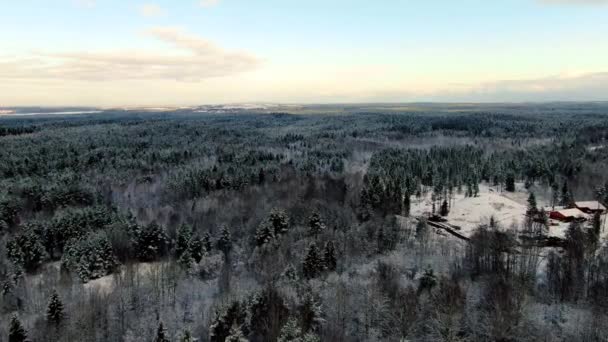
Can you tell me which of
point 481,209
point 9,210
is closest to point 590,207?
point 481,209

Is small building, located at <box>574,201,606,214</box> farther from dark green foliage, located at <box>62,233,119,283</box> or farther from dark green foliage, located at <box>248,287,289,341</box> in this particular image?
dark green foliage, located at <box>62,233,119,283</box>

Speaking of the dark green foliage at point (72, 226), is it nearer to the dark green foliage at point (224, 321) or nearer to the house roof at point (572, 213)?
the dark green foliage at point (224, 321)

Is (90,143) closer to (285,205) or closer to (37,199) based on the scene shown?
(37,199)

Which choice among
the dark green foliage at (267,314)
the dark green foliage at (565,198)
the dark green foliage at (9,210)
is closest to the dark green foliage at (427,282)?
the dark green foliage at (267,314)

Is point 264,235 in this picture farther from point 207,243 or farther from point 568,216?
point 568,216

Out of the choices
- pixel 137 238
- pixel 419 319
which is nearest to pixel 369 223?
pixel 419 319

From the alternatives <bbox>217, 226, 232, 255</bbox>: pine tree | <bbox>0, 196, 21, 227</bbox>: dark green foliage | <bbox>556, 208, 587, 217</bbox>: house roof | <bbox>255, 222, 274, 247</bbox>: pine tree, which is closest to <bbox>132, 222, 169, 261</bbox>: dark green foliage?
<bbox>217, 226, 232, 255</bbox>: pine tree

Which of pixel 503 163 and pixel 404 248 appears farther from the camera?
pixel 503 163
